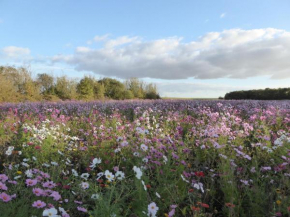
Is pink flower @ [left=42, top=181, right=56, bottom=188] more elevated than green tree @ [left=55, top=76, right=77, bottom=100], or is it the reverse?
green tree @ [left=55, top=76, right=77, bottom=100]

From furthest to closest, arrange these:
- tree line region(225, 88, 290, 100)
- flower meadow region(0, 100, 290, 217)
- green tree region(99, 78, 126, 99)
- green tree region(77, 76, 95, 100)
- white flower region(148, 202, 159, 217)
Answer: green tree region(99, 78, 126, 99)
green tree region(77, 76, 95, 100)
tree line region(225, 88, 290, 100)
flower meadow region(0, 100, 290, 217)
white flower region(148, 202, 159, 217)

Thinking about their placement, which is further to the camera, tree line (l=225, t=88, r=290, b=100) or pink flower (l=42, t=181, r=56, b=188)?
tree line (l=225, t=88, r=290, b=100)

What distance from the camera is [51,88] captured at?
26.1 metres

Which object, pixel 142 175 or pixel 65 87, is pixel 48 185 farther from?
pixel 65 87

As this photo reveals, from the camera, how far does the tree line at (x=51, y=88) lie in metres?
20.8

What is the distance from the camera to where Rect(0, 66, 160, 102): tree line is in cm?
2081

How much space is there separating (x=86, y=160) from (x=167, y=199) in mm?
1940

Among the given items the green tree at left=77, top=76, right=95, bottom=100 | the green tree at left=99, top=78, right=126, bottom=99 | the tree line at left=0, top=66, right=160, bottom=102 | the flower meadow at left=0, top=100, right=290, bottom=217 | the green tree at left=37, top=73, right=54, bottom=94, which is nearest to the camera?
the flower meadow at left=0, top=100, right=290, bottom=217

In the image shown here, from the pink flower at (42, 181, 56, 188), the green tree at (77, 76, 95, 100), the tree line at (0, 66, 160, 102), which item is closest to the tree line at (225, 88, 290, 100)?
the tree line at (0, 66, 160, 102)

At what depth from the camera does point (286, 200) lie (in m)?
2.70

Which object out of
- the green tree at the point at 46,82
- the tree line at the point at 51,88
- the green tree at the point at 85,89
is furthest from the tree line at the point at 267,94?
the green tree at the point at 46,82

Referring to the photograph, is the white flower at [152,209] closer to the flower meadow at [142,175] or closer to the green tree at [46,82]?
the flower meadow at [142,175]

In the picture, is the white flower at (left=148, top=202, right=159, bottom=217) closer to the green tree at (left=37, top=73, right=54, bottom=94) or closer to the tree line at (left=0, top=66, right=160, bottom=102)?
the tree line at (left=0, top=66, right=160, bottom=102)

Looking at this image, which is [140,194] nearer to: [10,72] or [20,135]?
[20,135]
